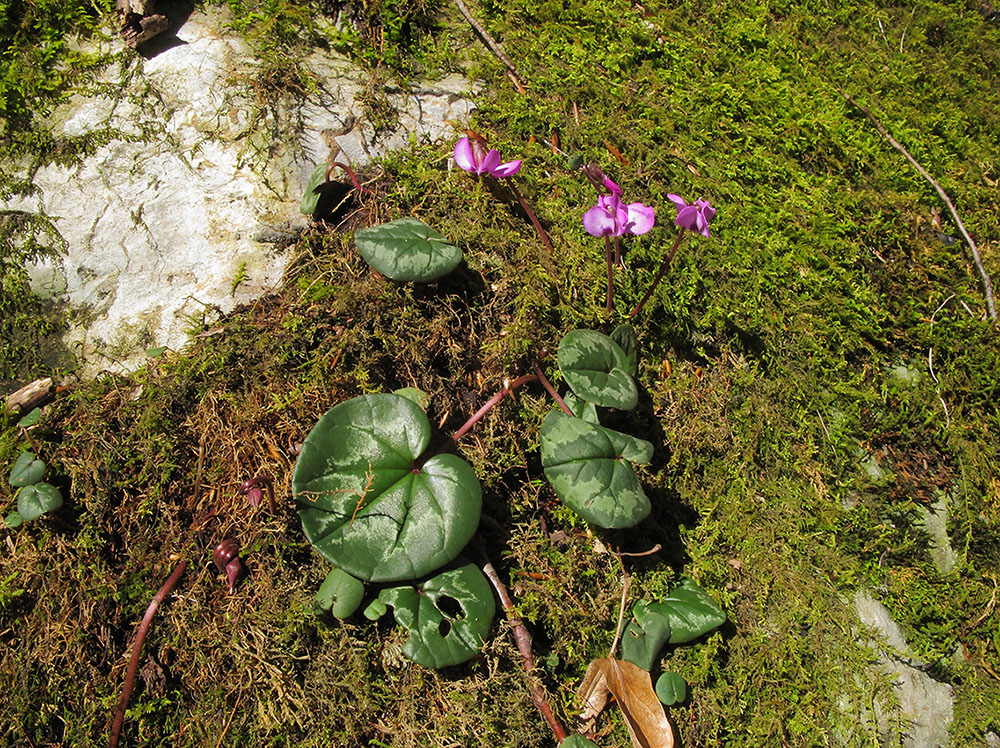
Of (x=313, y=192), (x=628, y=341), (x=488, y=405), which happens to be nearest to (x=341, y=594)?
(x=488, y=405)

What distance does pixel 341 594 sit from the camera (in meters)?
1.86

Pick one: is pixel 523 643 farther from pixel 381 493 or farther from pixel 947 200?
pixel 947 200

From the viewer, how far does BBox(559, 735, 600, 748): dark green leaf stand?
182 centimetres

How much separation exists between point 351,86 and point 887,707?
9.96 feet

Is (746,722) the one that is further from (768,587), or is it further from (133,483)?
(133,483)

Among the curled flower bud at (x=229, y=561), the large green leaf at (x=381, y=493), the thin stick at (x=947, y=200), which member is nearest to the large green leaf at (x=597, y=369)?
the large green leaf at (x=381, y=493)

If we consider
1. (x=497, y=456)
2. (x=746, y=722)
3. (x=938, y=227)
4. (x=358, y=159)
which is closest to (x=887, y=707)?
(x=746, y=722)

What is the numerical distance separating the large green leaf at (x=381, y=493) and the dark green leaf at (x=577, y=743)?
62cm

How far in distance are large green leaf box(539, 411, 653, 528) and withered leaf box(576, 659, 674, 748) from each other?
1.65 ft

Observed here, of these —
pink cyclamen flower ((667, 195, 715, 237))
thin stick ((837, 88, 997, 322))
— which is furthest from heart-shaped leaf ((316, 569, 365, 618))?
thin stick ((837, 88, 997, 322))

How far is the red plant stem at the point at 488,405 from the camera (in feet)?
6.89

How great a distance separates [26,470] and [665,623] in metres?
2.02

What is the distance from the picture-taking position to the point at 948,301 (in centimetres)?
287

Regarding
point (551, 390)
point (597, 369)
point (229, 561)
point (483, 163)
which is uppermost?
point (483, 163)
